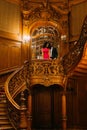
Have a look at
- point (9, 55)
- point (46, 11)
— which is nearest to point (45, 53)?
point (9, 55)

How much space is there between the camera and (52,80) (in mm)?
11500

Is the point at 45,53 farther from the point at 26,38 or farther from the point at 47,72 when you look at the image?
the point at 26,38

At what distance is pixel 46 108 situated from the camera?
44.8 ft

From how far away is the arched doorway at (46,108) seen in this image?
1340 cm

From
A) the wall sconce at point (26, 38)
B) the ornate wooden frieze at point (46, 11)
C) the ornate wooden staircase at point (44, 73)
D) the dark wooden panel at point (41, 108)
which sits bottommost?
the dark wooden panel at point (41, 108)

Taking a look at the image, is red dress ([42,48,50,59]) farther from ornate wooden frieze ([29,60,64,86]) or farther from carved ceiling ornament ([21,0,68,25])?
carved ceiling ornament ([21,0,68,25])

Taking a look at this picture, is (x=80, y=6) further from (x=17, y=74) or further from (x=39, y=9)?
(x=17, y=74)

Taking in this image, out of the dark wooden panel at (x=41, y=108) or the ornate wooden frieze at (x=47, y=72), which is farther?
the dark wooden panel at (x=41, y=108)

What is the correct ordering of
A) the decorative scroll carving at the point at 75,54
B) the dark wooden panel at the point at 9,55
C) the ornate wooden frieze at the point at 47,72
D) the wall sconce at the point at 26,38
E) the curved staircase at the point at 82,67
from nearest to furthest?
the decorative scroll carving at the point at 75,54
the curved staircase at the point at 82,67
the ornate wooden frieze at the point at 47,72
the dark wooden panel at the point at 9,55
the wall sconce at the point at 26,38

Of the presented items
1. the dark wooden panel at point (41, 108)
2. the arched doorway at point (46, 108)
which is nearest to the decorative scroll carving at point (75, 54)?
the arched doorway at point (46, 108)

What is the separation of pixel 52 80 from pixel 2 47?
3.50 metres

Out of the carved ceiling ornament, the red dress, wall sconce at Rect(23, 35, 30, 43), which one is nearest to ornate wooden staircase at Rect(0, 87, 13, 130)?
the red dress

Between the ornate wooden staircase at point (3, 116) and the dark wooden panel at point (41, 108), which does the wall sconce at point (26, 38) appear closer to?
the dark wooden panel at point (41, 108)

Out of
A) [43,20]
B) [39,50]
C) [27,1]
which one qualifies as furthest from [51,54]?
[27,1]
